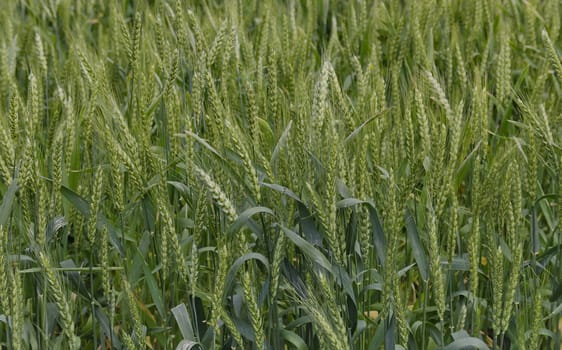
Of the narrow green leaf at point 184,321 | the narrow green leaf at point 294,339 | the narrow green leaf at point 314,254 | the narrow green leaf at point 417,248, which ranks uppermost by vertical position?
the narrow green leaf at point 314,254

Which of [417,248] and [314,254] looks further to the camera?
[417,248]

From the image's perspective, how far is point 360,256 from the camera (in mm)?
2121

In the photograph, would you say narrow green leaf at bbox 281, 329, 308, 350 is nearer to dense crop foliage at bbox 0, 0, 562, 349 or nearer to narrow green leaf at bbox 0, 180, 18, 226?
dense crop foliage at bbox 0, 0, 562, 349

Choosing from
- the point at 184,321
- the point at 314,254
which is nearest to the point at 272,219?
the point at 314,254

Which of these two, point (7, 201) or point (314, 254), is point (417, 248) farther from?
point (7, 201)

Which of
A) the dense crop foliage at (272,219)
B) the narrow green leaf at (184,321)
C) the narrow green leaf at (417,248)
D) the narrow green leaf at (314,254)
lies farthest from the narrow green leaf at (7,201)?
the narrow green leaf at (417,248)

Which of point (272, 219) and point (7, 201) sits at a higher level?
point (7, 201)

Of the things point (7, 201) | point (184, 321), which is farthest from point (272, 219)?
point (7, 201)

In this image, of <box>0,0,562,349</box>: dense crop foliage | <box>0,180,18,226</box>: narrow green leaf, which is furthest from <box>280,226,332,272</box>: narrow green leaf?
<box>0,180,18,226</box>: narrow green leaf

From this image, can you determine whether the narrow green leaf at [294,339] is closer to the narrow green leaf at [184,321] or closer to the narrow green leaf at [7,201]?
the narrow green leaf at [184,321]

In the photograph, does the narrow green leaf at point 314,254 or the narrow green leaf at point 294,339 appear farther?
the narrow green leaf at point 294,339

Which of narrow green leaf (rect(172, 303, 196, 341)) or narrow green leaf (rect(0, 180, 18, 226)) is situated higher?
narrow green leaf (rect(0, 180, 18, 226))

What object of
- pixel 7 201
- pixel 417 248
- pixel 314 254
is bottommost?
pixel 417 248

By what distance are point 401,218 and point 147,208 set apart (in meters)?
0.63
